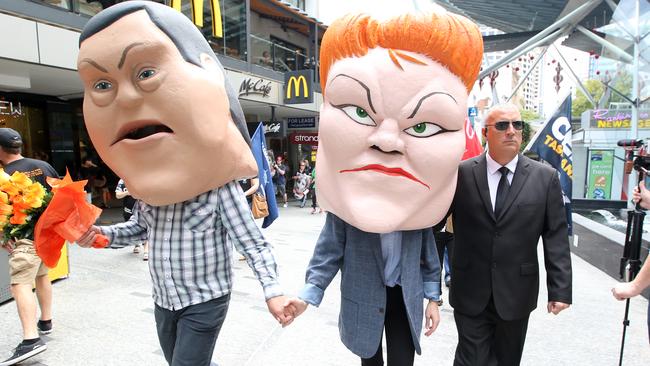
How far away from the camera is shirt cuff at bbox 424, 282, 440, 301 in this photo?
201 cm

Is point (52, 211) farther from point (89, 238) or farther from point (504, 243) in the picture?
point (504, 243)

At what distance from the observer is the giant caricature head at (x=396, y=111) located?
1.68 meters

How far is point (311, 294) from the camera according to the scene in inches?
78.3

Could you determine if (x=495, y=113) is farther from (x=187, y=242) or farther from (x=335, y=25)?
(x=187, y=242)

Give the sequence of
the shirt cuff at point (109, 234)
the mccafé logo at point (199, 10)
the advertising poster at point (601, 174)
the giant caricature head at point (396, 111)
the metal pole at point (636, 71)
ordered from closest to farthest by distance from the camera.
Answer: the giant caricature head at point (396, 111) → the shirt cuff at point (109, 234) → the mccafé logo at point (199, 10) → the metal pole at point (636, 71) → the advertising poster at point (601, 174)

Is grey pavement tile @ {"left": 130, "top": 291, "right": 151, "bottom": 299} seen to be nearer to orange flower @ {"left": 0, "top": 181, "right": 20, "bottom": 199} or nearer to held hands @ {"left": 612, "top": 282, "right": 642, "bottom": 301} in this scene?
orange flower @ {"left": 0, "top": 181, "right": 20, "bottom": 199}

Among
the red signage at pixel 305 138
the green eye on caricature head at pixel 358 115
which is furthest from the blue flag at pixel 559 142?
the red signage at pixel 305 138

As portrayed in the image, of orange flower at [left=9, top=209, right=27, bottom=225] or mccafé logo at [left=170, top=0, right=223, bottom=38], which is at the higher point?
mccafé logo at [left=170, top=0, right=223, bottom=38]

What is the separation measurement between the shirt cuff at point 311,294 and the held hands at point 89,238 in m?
1.04

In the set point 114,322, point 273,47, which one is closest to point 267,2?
point 273,47

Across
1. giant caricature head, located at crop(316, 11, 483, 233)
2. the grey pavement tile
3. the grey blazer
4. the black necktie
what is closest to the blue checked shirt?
the grey blazer

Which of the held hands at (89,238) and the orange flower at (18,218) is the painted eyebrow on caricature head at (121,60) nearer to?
the held hands at (89,238)

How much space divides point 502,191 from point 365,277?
2.88ft

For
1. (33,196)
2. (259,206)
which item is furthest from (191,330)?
(259,206)
